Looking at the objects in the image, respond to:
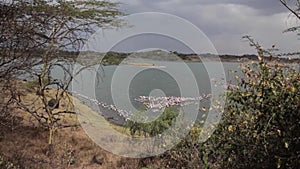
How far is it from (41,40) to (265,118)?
4226 mm

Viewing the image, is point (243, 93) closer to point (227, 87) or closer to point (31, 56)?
point (227, 87)

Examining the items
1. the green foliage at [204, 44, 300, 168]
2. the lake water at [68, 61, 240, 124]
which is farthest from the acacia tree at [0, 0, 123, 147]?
the green foliage at [204, 44, 300, 168]

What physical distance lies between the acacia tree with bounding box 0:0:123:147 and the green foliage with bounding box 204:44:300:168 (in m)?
3.32

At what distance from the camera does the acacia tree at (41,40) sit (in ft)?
17.5

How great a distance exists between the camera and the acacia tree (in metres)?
5.33

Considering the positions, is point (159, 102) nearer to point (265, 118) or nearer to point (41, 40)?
point (41, 40)

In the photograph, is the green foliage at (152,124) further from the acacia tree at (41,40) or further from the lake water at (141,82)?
the acacia tree at (41,40)

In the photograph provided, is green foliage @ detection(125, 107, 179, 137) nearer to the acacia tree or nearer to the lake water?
the lake water

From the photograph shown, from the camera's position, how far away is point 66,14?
21.8ft

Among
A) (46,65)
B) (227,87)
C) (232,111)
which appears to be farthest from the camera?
(46,65)

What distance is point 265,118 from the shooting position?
3176 millimetres

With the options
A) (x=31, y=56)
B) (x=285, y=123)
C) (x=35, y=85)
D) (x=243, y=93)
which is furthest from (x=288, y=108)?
(x=35, y=85)

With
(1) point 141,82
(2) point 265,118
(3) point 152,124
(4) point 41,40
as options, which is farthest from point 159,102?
(2) point 265,118

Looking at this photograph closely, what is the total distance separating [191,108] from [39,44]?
9.00 feet
